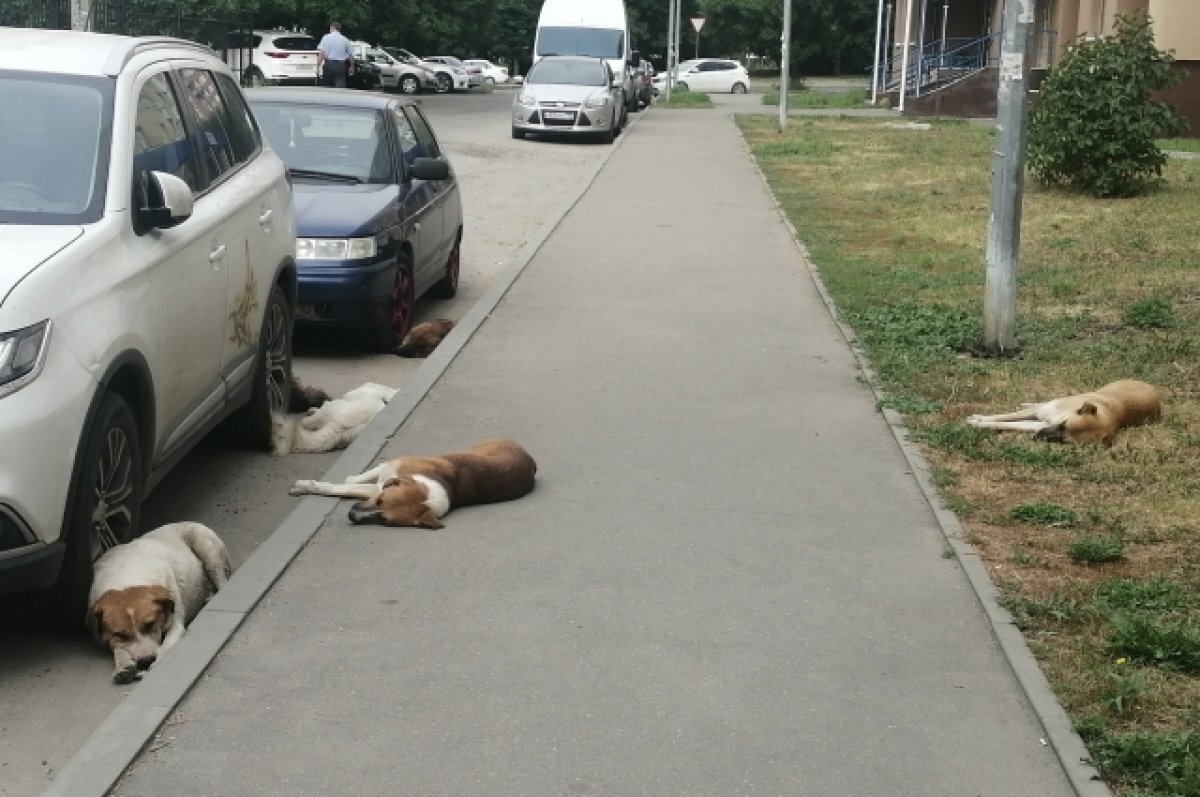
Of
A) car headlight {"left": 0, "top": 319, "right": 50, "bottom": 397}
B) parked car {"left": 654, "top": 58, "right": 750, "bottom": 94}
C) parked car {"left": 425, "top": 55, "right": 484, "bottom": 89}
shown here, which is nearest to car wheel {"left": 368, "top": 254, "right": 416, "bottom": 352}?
car headlight {"left": 0, "top": 319, "right": 50, "bottom": 397}

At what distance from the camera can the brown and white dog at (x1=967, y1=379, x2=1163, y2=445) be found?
8.48 meters

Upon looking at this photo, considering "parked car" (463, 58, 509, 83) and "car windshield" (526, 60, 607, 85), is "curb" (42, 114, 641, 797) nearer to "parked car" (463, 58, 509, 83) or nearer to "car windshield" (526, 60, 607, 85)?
"car windshield" (526, 60, 607, 85)

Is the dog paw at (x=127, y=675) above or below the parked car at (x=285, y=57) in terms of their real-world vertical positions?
below

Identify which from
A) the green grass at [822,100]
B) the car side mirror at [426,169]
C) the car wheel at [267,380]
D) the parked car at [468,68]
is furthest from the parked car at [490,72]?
the car wheel at [267,380]

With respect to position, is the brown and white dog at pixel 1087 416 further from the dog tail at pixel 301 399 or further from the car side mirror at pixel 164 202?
the car side mirror at pixel 164 202

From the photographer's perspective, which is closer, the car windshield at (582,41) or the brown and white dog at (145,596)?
the brown and white dog at (145,596)

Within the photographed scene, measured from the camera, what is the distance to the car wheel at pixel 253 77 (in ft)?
107

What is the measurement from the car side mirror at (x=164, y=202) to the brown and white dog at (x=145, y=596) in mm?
1172

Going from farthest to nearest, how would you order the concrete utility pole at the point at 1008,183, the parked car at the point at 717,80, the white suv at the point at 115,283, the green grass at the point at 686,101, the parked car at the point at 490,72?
1. the parked car at the point at 490,72
2. the parked car at the point at 717,80
3. the green grass at the point at 686,101
4. the concrete utility pole at the point at 1008,183
5. the white suv at the point at 115,283

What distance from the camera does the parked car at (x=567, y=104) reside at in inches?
1288

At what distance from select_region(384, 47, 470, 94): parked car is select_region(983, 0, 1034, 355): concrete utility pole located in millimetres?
50602

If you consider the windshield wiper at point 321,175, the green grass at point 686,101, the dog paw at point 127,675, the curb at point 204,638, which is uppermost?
the windshield wiper at point 321,175

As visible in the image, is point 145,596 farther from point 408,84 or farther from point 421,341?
point 408,84

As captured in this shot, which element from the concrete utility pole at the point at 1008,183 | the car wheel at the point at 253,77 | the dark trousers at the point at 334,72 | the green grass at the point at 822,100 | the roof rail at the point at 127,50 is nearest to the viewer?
the roof rail at the point at 127,50
